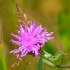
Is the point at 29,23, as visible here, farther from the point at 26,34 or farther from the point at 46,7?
the point at 46,7

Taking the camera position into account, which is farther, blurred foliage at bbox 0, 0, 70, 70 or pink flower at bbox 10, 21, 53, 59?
blurred foliage at bbox 0, 0, 70, 70

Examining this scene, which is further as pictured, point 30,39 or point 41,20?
point 41,20

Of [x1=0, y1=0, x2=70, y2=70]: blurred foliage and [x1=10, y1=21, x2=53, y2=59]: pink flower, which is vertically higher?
[x1=0, y1=0, x2=70, y2=70]: blurred foliage

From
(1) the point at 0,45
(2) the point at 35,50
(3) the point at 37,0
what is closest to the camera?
(2) the point at 35,50

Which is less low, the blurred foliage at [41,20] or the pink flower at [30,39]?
the blurred foliage at [41,20]

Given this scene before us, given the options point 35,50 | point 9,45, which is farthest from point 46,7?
point 35,50

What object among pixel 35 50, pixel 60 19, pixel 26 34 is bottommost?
pixel 35 50

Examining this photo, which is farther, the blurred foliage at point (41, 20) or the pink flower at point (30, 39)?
the blurred foliage at point (41, 20)

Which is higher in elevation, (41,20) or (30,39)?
(41,20)
